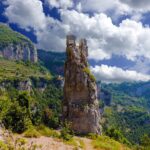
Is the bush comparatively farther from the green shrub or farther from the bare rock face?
the bare rock face

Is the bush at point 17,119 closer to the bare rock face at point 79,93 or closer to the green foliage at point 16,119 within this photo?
the green foliage at point 16,119

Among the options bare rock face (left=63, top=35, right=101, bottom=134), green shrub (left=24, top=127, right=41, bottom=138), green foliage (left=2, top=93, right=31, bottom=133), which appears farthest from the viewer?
bare rock face (left=63, top=35, right=101, bottom=134)

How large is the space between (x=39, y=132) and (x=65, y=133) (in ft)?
18.2

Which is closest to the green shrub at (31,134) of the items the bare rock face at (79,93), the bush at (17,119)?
the bush at (17,119)

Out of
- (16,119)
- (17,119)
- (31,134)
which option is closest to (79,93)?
(17,119)

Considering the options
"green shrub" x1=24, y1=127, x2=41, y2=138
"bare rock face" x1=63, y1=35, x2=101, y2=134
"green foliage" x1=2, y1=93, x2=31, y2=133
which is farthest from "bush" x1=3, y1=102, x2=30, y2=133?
"bare rock face" x1=63, y1=35, x2=101, y2=134

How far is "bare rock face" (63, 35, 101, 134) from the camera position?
7050cm

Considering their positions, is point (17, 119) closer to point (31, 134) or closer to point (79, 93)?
point (31, 134)

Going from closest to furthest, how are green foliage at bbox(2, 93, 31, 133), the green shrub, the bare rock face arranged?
the green shrub
green foliage at bbox(2, 93, 31, 133)
the bare rock face

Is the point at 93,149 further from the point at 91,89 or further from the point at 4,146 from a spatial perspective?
the point at 4,146

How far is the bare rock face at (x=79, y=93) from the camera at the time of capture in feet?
231

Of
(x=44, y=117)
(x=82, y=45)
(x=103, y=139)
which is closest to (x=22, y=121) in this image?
(x=103, y=139)

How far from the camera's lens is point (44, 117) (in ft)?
333

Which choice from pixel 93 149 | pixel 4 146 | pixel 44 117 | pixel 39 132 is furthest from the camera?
pixel 44 117
